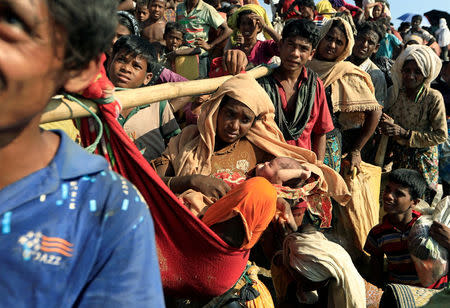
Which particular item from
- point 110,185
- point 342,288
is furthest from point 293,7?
A: point 110,185

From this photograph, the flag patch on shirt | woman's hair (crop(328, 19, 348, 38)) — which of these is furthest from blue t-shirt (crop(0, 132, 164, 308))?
woman's hair (crop(328, 19, 348, 38))

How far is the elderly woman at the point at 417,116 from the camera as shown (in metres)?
4.83

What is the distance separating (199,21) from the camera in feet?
22.0

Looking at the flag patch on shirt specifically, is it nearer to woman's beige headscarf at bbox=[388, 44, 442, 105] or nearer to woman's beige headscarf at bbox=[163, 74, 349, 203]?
woman's beige headscarf at bbox=[163, 74, 349, 203]

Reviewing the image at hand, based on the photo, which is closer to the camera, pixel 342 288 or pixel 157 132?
pixel 342 288

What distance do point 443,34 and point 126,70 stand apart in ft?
36.2

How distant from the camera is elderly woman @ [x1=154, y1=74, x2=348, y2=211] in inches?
115

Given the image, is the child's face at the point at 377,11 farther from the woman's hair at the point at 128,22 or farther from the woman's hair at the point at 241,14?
the woman's hair at the point at 128,22

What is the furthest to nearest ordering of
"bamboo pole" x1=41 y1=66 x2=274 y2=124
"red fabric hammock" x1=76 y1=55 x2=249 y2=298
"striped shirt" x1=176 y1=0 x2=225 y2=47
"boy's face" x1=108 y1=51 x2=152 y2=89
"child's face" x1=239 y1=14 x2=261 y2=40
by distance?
"striped shirt" x1=176 y1=0 x2=225 y2=47, "child's face" x1=239 y1=14 x2=261 y2=40, "boy's face" x1=108 y1=51 x2=152 y2=89, "red fabric hammock" x1=76 y1=55 x2=249 y2=298, "bamboo pole" x1=41 y1=66 x2=274 y2=124

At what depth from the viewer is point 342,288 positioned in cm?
290

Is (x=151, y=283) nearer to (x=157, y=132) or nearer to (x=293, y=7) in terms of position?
(x=157, y=132)

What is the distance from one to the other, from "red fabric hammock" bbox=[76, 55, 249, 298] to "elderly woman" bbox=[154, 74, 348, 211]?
60 cm

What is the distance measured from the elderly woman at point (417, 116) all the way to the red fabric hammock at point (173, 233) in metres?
3.09

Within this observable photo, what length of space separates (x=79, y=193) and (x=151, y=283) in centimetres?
21
